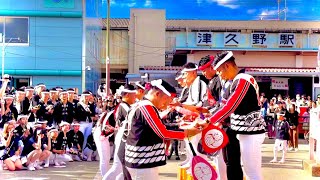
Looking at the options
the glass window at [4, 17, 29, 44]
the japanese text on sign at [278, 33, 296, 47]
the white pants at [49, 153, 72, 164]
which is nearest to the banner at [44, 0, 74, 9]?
the glass window at [4, 17, 29, 44]

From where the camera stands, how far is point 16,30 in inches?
842

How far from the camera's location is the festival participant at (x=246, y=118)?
6.16 m

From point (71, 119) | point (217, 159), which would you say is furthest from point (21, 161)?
point (217, 159)

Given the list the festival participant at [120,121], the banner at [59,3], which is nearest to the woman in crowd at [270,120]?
the banner at [59,3]

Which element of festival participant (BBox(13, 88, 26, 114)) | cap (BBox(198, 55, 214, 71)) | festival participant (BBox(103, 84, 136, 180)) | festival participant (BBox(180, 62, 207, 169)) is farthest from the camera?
festival participant (BBox(13, 88, 26, 114))

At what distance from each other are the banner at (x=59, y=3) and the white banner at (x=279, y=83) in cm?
1302

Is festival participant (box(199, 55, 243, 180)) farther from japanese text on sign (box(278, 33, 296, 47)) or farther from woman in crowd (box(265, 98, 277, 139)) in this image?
japanese text on sign (box(278, 33, 296, 47))

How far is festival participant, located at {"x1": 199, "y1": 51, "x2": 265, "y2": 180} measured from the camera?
616 cm

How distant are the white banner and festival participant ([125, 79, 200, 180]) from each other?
24628 millimetres

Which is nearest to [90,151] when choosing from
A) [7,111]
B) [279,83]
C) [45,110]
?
[45,110]

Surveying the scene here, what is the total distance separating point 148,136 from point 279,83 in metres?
25.1

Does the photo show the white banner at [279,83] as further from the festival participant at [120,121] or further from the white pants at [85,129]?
the festival participant at [120,121]

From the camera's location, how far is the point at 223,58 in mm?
6531

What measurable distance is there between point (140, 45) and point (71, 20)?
40.5ft
